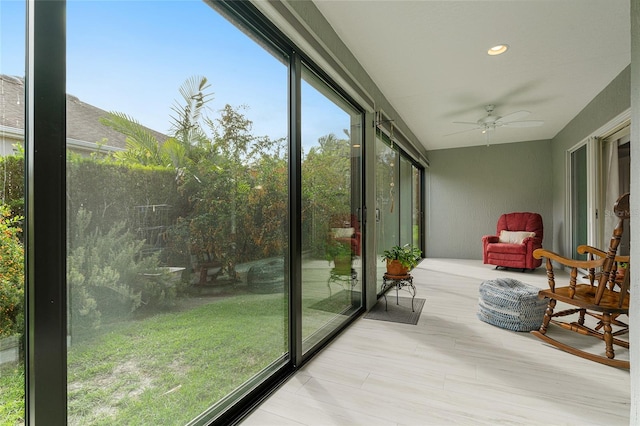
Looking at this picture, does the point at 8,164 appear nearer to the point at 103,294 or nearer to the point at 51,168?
the point at 51,168

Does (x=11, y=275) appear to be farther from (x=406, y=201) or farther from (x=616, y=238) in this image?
(x=406, y=201)

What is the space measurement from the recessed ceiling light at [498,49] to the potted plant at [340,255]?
2263mm

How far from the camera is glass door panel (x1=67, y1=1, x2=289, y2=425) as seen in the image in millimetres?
984

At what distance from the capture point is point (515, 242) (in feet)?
17.6

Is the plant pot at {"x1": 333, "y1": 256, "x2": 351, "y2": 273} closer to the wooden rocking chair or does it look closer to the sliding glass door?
the sliding glass door

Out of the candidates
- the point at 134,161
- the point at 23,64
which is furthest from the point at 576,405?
the point at 23,64

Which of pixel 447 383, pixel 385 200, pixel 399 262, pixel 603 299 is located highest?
pixel 385 200

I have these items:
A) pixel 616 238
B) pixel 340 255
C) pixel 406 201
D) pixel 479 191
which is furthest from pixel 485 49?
pixel 479 191

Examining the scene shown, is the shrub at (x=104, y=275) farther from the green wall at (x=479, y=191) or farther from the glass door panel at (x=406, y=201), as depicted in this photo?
the green wall at (x=479, y=191)

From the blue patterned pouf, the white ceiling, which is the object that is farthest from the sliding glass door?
the blue patterned pouf

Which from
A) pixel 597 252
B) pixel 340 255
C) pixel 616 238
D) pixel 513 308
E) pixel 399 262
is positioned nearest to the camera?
pixel 616 238

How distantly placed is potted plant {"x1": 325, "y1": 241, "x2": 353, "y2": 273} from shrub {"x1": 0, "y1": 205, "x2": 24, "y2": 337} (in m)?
1.89

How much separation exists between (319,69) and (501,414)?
2.49 metres

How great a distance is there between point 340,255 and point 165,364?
171 cm
